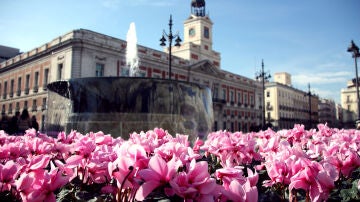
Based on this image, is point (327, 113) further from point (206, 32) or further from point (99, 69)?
point (99, 69)

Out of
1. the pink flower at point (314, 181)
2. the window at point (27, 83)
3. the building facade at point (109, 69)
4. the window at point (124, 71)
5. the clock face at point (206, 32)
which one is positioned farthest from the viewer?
the clock face at point (206, 32)

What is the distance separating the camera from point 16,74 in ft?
107

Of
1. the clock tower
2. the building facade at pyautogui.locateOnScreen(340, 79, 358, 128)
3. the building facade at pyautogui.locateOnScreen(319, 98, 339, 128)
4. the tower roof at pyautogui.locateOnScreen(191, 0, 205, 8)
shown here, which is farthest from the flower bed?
the building facade at pyautogui.locateOnScreen(319, 98, 339, 128)

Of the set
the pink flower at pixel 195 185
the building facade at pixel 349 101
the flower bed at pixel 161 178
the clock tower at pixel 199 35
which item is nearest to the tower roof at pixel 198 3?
the clock tower at pixel 199 35

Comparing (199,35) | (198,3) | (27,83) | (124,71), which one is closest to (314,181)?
(124,71)

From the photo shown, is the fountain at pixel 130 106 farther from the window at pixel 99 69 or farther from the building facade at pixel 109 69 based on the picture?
the window at pixel 99 69

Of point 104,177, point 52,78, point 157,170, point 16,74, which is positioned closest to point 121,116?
point 104,177

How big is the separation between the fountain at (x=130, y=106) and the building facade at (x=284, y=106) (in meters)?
48.5

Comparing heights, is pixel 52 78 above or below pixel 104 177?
above

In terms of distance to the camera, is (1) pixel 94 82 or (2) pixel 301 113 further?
(2) pixel 301 113

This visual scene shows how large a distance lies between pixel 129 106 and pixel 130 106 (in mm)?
20

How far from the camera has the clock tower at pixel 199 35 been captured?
3994 cm

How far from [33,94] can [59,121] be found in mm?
25420

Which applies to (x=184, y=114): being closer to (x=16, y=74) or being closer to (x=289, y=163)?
(x=289, y=163)
